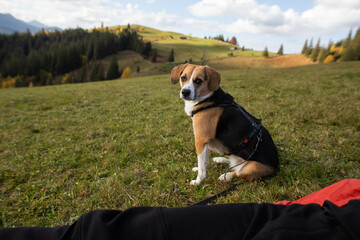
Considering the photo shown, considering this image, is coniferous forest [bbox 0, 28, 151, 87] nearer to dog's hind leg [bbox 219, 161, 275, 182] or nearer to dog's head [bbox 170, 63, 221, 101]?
dog's head [bbox 170, 63, 221, 101]

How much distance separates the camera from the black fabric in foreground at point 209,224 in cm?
143

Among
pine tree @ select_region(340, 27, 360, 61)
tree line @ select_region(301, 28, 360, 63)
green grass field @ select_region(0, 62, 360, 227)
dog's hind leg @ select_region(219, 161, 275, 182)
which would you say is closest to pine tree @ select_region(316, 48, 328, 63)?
tree line @ select_region(301, 28, 360, 63)

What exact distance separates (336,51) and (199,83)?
85894 millimetres

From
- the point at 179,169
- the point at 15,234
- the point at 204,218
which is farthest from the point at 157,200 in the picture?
the point at 15,234

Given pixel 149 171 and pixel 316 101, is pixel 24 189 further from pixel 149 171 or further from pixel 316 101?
pixel 316 101

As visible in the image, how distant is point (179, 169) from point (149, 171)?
682 mm

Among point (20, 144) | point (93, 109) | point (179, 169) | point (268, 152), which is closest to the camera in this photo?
point (268, 152)

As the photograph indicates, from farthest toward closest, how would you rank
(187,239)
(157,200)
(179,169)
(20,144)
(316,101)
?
(316,101)
(20,144)
(179,169)
(157,200)
(187,239)

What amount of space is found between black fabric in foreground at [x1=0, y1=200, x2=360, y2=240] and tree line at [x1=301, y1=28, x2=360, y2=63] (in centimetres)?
7227

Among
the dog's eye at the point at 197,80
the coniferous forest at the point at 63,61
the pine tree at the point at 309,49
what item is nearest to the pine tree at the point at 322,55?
the pine tree at the point at 309,49

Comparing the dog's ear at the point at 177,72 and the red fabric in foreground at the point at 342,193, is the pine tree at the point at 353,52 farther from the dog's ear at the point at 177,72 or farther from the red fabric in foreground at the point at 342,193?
the red fabric in foreground at the point at 342,193

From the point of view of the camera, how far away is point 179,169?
12.9 feet

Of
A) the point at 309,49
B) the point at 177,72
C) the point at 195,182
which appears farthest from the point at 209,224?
the point at 309,49

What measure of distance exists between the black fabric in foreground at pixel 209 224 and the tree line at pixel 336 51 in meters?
72.3
